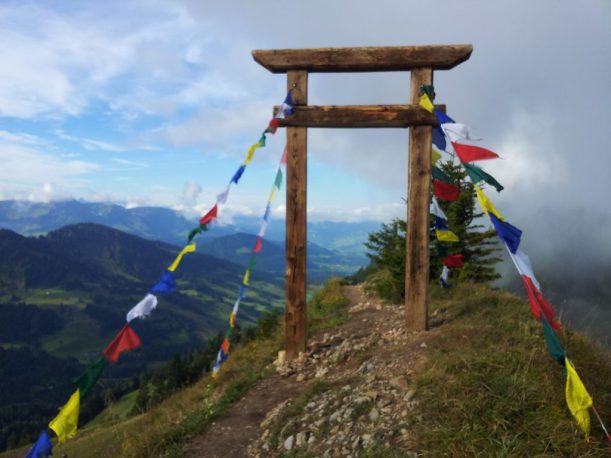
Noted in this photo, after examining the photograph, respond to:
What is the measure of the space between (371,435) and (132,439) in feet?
15.1

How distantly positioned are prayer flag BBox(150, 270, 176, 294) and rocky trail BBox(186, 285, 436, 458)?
2445mm

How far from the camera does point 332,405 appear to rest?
253 inches

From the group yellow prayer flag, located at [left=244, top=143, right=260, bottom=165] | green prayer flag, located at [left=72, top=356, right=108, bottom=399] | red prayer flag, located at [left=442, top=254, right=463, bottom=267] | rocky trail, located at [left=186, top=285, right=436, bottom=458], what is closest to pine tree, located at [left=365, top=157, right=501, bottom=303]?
red prayer flag, located at [left=442, top=254, right=463, bottom=267]

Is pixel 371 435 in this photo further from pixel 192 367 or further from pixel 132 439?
pixel 192 367

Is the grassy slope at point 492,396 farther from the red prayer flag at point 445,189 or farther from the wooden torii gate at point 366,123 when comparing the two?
the red prayer flag at point 445,189

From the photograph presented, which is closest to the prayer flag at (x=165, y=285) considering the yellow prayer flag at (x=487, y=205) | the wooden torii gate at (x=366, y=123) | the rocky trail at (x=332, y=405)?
the rocky trail at (x=332, y=405)

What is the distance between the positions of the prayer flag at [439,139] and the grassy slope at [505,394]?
3.94 m

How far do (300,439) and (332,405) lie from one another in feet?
2.69

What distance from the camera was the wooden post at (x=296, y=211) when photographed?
28.8 ft

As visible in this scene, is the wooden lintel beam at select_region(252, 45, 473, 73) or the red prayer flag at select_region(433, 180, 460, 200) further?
the red prayer flag at select_region(433, 180, 460, 200)

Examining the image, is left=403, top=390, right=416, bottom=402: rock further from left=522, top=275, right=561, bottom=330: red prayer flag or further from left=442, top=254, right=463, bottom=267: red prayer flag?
left=442, top=254, right=463, bottom=267: red prayer flag

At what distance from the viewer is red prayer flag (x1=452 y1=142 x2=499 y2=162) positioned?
6.06m

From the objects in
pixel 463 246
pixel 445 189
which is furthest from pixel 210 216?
pixel 463 246

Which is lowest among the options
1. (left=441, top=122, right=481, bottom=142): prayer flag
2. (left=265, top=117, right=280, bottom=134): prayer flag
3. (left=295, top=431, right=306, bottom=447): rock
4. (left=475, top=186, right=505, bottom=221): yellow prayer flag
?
(left=295, top=431, right=306, bottom=447): rock
